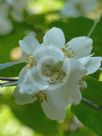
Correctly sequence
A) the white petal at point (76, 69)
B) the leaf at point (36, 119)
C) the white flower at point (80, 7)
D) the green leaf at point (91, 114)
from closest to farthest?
the white petal at point (76, 69) → the green leaf at point (91, 114) → the leaf at point (36, 119) → the white flower at point (80, 7)

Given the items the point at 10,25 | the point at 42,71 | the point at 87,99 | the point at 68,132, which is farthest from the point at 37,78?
the point at 10,25

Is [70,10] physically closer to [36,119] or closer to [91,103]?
[36,119]

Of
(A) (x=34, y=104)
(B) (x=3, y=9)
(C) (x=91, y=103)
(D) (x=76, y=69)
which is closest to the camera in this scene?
(D) (x=76, y=69)

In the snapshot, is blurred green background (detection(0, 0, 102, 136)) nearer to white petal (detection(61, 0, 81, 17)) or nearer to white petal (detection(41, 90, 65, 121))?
white petal (detection(61, 0, 81, 17))

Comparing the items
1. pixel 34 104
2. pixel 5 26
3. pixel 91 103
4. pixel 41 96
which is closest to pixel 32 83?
pixel 41 96

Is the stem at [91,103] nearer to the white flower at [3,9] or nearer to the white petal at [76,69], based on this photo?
the white petal at [76,69]

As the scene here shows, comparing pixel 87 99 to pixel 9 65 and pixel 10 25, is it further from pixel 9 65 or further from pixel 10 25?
pixel 10 25

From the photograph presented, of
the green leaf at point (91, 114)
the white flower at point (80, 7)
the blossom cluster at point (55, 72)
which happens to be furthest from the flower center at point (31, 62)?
the white flower at point (80, 7)
